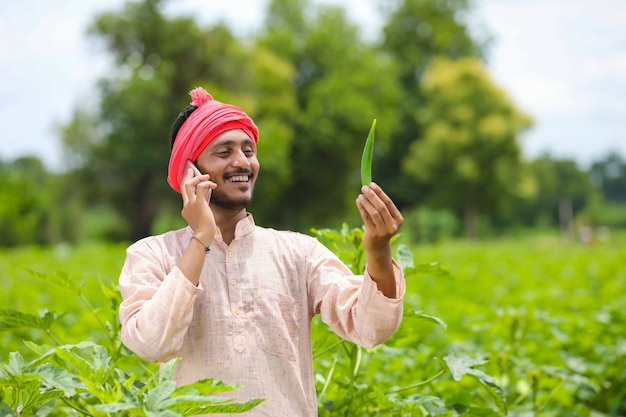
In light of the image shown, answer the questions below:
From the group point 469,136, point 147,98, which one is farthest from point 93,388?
point 469,136

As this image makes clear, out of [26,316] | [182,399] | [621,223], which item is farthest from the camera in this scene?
[621,223]

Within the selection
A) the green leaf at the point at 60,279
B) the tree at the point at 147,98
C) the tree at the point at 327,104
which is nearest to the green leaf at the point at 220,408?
the green leaf at the point at 60,279

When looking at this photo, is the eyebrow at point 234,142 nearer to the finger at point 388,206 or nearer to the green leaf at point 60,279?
the finger at point 388,206

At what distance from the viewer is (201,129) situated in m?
1.95

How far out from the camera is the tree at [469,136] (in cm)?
3500

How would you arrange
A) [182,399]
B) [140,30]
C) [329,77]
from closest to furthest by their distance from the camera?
[182,399], [140,30], [329,77]

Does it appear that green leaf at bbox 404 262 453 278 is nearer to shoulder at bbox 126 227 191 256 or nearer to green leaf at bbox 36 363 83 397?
shoulder at bbox 126 227 191 256

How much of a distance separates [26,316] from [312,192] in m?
31.4

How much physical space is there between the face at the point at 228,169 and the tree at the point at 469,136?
A: 32952mm

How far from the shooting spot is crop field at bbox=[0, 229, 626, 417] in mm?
2055

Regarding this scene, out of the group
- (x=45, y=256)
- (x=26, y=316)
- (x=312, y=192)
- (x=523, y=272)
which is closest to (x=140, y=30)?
(x=312, y=192)

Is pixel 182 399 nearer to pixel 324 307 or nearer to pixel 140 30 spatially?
pixel 324 307

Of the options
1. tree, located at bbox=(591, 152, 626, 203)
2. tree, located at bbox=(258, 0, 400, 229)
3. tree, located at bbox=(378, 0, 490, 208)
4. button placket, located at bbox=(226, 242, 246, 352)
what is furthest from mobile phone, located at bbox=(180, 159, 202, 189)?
tree, located at bbox=(591, 152, 626, 203)

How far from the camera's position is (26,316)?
219 cm
